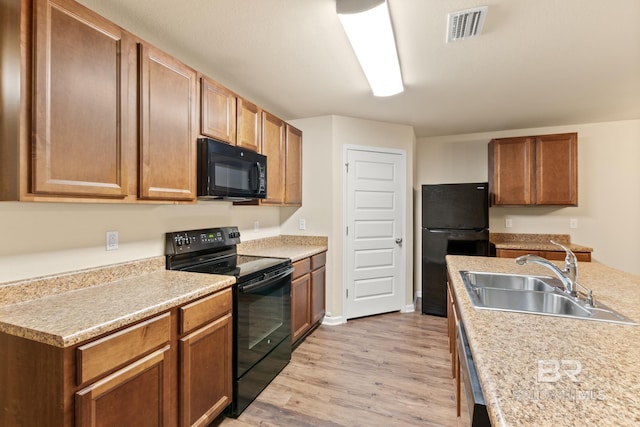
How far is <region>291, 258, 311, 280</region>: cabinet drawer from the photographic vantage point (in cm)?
274

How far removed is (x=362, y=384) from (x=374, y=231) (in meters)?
1.78

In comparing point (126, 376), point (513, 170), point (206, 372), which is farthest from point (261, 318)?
point (513, 170)

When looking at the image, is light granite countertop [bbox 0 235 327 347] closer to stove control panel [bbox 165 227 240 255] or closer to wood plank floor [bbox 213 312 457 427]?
stove control panel [bbox 165 227 240 255]

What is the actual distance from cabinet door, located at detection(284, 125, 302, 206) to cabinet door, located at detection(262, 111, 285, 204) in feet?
0.31

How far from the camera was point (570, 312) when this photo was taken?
1483 mm

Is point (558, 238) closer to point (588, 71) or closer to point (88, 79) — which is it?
point (588, 71)

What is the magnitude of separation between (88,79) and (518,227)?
4.57m

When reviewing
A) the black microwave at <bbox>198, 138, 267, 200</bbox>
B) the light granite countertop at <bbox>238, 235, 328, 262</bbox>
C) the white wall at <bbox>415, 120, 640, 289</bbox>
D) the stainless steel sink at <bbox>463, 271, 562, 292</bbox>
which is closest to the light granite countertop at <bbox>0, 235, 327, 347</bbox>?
the black microwave at <bbox>198, 138, 267, 200</bbox>

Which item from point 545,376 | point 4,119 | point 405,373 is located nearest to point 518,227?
point 405,373

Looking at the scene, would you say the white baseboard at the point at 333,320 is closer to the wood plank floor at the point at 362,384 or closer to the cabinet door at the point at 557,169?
the wood plank floor at the point at 362,384

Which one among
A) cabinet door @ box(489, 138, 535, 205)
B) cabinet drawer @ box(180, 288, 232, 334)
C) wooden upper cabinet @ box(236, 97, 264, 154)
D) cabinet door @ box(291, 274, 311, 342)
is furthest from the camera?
cabinet door @ box(489, 138, 535, 205)

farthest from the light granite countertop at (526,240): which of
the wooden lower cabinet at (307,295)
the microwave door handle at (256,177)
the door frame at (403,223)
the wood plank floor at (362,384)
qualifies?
the microwave door handle at (256,177)

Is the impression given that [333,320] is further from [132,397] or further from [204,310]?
[132,397]

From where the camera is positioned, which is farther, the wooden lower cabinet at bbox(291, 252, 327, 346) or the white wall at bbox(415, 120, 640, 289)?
the white wall at bbox(415, 120, 640, 289)
